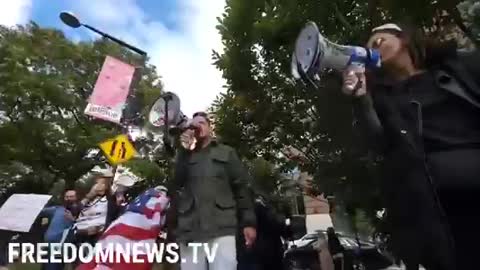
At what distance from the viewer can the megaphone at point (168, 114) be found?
5.31m

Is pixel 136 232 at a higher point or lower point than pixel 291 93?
lower

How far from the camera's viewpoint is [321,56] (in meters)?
2.34

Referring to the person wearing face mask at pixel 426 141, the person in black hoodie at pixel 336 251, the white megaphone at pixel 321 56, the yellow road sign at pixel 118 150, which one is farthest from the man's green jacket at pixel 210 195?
the person in black hoodie at pixel 336 251

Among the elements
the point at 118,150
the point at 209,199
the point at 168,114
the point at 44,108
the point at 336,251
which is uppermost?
the point at 44,108

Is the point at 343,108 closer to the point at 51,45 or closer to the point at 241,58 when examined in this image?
the point at 241,58

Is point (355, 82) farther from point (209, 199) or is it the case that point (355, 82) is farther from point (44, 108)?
point (44, 108)

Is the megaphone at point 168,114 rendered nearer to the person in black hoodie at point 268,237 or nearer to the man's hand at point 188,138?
the man's hand at point 188,138

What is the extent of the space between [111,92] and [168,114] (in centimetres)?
349

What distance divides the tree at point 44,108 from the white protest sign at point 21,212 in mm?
19129

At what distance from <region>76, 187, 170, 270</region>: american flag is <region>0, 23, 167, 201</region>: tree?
20684mm

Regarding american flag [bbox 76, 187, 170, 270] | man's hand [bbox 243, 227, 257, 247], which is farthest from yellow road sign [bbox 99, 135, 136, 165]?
man's hand [bbox 243, 227, 257, 247]

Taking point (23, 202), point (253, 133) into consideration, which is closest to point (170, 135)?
point (23, 202)

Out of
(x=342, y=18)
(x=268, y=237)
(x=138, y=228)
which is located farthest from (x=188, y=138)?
(x=342, y=18)

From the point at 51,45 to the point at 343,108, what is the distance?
23590mm
